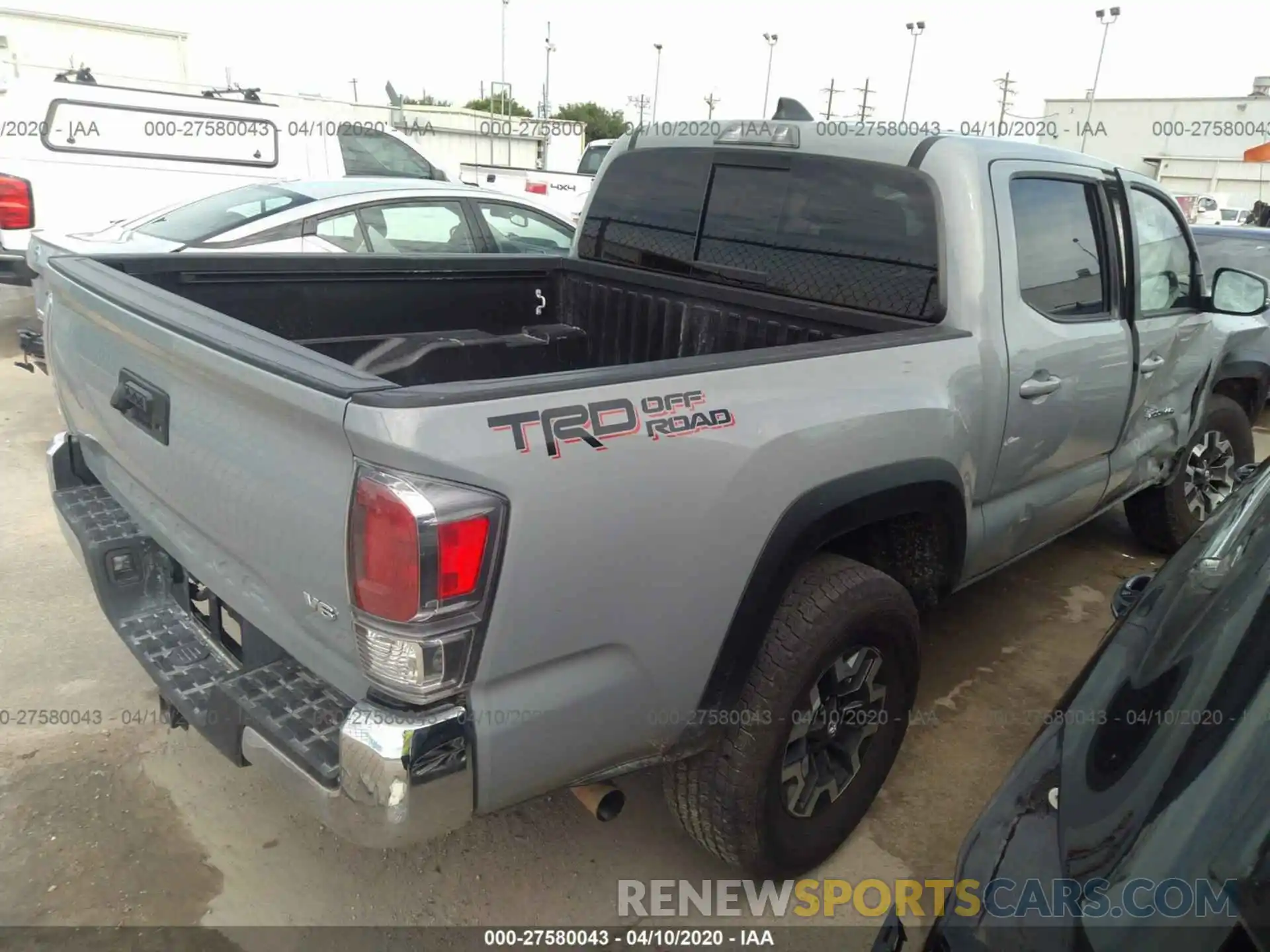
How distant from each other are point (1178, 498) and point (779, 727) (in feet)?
11.5

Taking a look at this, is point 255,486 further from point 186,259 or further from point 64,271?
point 186,259

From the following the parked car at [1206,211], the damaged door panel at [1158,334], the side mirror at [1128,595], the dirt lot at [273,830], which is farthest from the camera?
the parked car at [1206,211]

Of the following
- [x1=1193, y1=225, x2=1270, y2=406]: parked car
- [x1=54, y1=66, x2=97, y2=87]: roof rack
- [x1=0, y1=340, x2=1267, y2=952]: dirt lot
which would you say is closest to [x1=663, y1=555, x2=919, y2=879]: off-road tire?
[x1=0, y1=340, x2=1267, y2=952]: dirt lot

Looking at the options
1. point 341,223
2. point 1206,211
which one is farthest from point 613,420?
point 1206,211

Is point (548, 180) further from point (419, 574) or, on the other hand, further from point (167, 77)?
point (419, 574)

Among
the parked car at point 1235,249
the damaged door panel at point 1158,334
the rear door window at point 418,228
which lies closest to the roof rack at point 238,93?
the rear door window at point 418,228

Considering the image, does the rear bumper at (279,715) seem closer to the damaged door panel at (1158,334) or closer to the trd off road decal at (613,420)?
the trd off road decal at (613,420)

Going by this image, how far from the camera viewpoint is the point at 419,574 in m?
1.60

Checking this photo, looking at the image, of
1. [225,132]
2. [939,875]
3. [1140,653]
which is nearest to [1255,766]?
[1140,653]

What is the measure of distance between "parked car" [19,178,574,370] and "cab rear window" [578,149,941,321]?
1.89 m

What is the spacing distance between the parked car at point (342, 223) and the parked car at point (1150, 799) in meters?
4.44

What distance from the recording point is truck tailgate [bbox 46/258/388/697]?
1729 mm

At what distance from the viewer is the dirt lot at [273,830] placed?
8.09 ft

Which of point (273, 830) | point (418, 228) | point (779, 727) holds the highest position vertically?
point (418, 228)
